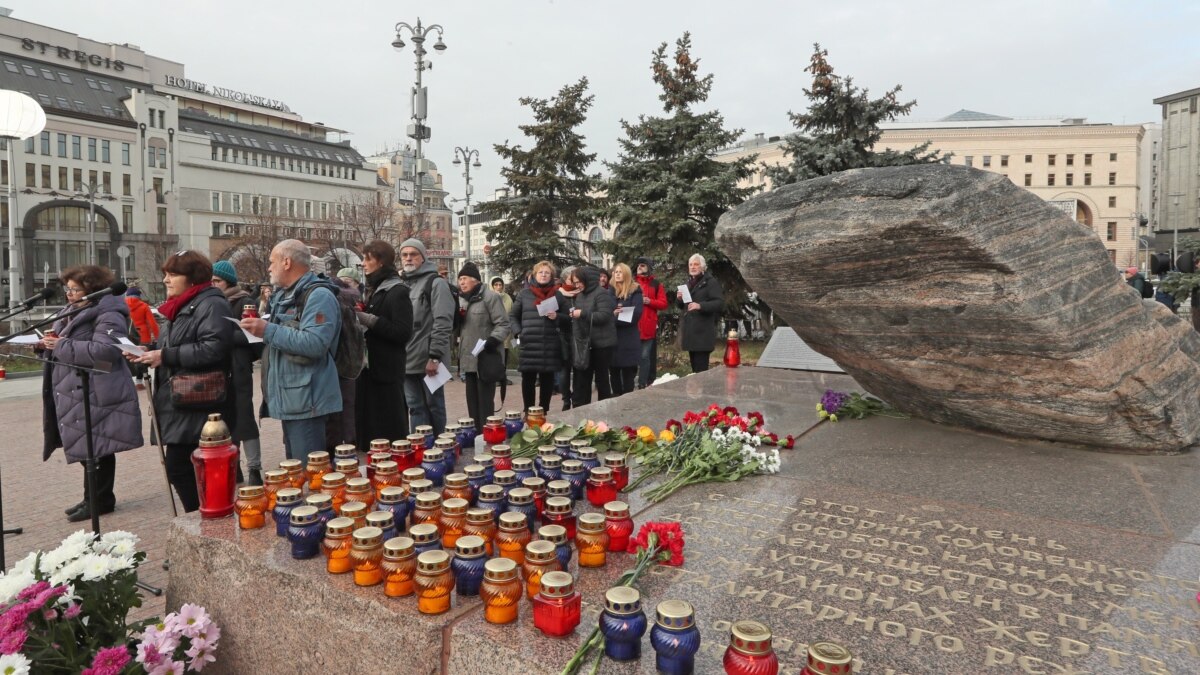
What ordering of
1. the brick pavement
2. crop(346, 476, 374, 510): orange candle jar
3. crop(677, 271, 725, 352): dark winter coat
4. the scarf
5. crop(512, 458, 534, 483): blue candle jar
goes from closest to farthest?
crop(346, 476, 374, 510): orange candle jar < crop(512, 458, 534, 483): blue candle jar < the scarf < the brick pavement < crop(677, 271, 725, 352): dark winter coat

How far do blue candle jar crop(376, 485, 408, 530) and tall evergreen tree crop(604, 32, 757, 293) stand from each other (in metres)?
13.9

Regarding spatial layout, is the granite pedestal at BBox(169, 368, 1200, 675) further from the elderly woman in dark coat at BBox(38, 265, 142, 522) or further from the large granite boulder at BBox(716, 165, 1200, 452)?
the elderly woman in dark coat at BBox(38, 265, 142, 522)

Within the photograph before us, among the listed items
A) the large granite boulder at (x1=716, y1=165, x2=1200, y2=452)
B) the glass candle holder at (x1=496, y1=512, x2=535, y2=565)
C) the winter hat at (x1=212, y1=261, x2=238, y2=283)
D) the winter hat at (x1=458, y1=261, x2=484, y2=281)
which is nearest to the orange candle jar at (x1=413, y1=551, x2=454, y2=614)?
the glass candle holder at (x1=496, y1=512, x2=535, y2=565)

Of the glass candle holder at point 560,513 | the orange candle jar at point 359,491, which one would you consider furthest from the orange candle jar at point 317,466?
the glass candle holder at point 560,513

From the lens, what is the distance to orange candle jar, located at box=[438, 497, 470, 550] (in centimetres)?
240

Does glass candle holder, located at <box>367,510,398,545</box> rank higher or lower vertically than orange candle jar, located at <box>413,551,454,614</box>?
higher

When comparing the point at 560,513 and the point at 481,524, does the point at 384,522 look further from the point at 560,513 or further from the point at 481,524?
the point at 560,513

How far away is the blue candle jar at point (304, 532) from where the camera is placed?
7.87 ft

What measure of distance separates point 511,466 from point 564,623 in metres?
1.20

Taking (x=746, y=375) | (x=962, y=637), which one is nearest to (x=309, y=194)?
(x=746, y=375)

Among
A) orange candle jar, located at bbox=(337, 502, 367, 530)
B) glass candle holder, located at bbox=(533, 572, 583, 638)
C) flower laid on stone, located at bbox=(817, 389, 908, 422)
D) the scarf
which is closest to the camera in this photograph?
glass candle holder, located at bbox=(533, 572, 583, 638)

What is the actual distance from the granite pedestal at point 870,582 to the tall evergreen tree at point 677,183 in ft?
43.0

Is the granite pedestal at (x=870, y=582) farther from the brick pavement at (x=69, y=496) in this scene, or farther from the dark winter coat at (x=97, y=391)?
the dark winter coat at (x=97, y=391)

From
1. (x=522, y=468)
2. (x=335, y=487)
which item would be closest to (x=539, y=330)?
(x=522, y=468)
